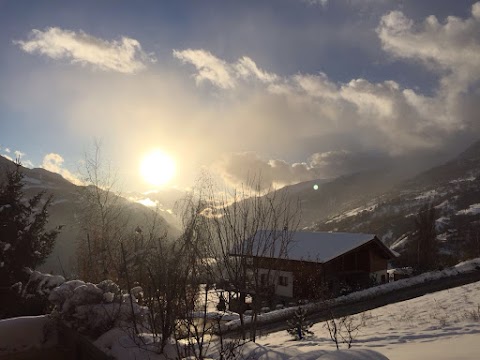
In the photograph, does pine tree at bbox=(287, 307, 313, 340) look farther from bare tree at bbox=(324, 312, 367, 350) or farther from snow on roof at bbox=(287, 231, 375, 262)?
snow on roof at bbox=(287, 231, 375, 262)

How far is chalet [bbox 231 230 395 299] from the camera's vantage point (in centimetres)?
2998

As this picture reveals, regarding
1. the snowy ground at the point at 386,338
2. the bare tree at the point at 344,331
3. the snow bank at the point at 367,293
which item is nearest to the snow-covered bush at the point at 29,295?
the snowy ground at the point at 386,338

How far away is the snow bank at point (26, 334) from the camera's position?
1086cm

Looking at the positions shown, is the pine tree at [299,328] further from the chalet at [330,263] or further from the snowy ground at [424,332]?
the chalet at [330,263]

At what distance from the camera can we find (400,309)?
1812 cm

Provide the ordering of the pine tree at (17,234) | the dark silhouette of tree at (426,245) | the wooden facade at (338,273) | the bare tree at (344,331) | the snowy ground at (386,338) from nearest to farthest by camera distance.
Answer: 1. the snowy ground at (386,338)
2. the bare tree at (344,331)
3. the pine tree at (17,234)
4. the wooden facade at (338,273)
5. the dark silhouette of tree at (426,245)

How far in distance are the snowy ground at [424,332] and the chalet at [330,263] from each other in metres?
10.5

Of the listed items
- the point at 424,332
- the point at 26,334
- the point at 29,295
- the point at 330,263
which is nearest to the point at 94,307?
the point at 26,334

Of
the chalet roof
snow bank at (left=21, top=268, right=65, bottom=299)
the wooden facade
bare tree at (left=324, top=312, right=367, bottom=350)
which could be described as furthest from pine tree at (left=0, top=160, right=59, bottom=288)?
the chalet roof

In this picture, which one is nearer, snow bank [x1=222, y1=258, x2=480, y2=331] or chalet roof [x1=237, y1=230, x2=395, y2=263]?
snow bank [x1=222, y1=258, x2=480, y2=331]

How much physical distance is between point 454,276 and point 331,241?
1257 cm

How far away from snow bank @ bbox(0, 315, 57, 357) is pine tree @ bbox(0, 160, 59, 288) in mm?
8467

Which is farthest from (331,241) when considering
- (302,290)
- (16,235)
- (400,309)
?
(16,235)

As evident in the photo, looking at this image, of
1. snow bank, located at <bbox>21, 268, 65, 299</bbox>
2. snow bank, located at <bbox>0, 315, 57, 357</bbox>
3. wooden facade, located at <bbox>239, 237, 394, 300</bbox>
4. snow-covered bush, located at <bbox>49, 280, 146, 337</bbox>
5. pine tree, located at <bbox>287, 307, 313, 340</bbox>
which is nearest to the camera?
snow-covered bush, located at <bbox>49, 280, 146, 337</bbox>
